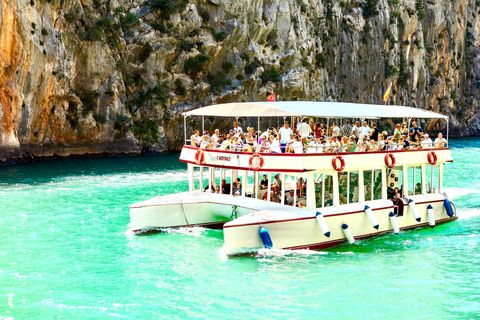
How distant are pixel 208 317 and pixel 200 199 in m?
8.99

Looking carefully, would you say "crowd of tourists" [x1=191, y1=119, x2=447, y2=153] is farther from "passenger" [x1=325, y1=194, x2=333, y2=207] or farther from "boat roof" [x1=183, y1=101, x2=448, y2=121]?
"passenger" [x1=325, y1=194, x2=333, y2=207]

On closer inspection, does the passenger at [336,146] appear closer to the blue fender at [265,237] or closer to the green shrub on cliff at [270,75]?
the blue fender at [265,237]

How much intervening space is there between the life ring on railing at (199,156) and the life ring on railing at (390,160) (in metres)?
7.44

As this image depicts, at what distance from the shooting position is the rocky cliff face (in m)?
46.7

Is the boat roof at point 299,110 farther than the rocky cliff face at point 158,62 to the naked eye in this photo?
No

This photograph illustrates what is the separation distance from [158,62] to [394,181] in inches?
1666

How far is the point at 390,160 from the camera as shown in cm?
2188

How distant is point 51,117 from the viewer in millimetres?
50781

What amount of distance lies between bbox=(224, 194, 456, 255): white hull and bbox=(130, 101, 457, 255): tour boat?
0.03m

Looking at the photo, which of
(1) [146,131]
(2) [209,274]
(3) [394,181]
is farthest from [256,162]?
(1) [146,131]

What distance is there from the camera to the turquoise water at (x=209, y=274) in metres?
14.4

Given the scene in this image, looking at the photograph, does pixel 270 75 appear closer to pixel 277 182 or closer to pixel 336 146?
pixel 277 182

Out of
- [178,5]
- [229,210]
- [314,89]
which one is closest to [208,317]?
[229,210]

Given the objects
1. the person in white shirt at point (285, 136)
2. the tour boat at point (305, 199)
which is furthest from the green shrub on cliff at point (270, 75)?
the person in white shirt at point (285, 136)
